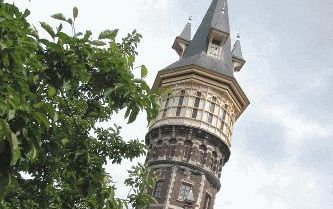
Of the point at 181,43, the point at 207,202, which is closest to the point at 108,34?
the point at 207,202

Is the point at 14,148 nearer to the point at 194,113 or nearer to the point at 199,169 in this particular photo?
the point at 199,169

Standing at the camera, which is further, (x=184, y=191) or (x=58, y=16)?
(x=184, y=191)

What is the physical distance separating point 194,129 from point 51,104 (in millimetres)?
28443

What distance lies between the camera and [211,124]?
34.0 meters

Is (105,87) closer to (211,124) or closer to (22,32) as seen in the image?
(22,32)

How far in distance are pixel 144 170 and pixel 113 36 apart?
5182mm

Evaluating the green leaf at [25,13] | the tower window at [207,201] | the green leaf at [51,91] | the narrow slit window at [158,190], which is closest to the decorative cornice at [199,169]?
the tower window at [207,201]

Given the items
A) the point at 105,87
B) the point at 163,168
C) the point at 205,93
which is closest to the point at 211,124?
the point at 205,93

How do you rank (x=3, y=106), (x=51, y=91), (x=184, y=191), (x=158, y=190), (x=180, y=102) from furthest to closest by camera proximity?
(x=180, y=102)
(x=158, y=190)
(x=184, y=191)
(x=51, y=91)
(x=3, y=106)

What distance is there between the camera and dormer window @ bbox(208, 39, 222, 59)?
38.4m

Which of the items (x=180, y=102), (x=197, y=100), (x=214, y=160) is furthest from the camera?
(x=180, y=102)

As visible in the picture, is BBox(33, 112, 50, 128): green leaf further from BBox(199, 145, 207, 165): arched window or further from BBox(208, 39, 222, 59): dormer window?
BBox(208, 39, 222, 59): dormer window

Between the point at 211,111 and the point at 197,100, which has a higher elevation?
the point at 197,100

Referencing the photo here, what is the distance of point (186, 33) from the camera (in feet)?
138
